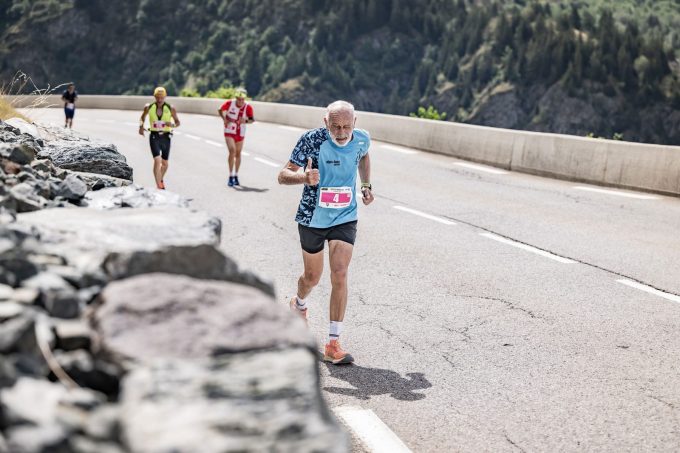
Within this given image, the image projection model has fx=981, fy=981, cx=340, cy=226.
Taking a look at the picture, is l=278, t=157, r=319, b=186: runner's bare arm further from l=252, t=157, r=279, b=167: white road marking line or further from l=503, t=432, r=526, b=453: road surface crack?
l=252, t=157, r=279, b=167: white road marking line

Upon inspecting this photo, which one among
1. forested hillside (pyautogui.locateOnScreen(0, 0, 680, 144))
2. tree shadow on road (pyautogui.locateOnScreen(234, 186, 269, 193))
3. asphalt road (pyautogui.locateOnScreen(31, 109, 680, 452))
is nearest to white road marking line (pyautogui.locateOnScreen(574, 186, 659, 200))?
asphalt road (pyautogui.locateOnScreen(31, 109, 680, 452))

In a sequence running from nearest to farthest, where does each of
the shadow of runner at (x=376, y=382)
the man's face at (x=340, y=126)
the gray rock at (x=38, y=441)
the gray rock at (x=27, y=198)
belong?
the gray rock at (x=38, y=441)
the gray rock at (x=27, y=198)
the shadow of runner at (x=376, y=382)
the man's face at (x=340, y=126)

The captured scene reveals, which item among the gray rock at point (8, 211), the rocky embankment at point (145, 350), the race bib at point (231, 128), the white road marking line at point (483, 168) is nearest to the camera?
the rocky embankment at point (145, 350)

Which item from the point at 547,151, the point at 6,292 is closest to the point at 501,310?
the point at 6,292

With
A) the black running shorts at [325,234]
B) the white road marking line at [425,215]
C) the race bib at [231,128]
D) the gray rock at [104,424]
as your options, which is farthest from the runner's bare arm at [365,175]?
the race bib at [231,128]

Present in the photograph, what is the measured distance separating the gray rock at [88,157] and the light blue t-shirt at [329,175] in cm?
302

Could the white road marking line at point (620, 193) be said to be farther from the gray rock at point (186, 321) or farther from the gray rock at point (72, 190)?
the gray rock at point (186, 321)

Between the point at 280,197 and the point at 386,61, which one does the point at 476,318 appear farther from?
the point at 386,61

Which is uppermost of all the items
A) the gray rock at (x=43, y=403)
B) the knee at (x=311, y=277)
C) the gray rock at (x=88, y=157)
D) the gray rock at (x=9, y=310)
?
the gray rock at (x=9, y=310)

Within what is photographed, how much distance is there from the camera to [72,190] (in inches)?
246

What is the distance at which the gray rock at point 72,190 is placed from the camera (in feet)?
20.3

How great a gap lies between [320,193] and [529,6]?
187 metres

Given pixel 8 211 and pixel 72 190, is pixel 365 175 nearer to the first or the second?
pixel 72 190

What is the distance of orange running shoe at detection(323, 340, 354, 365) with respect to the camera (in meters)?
7.16
